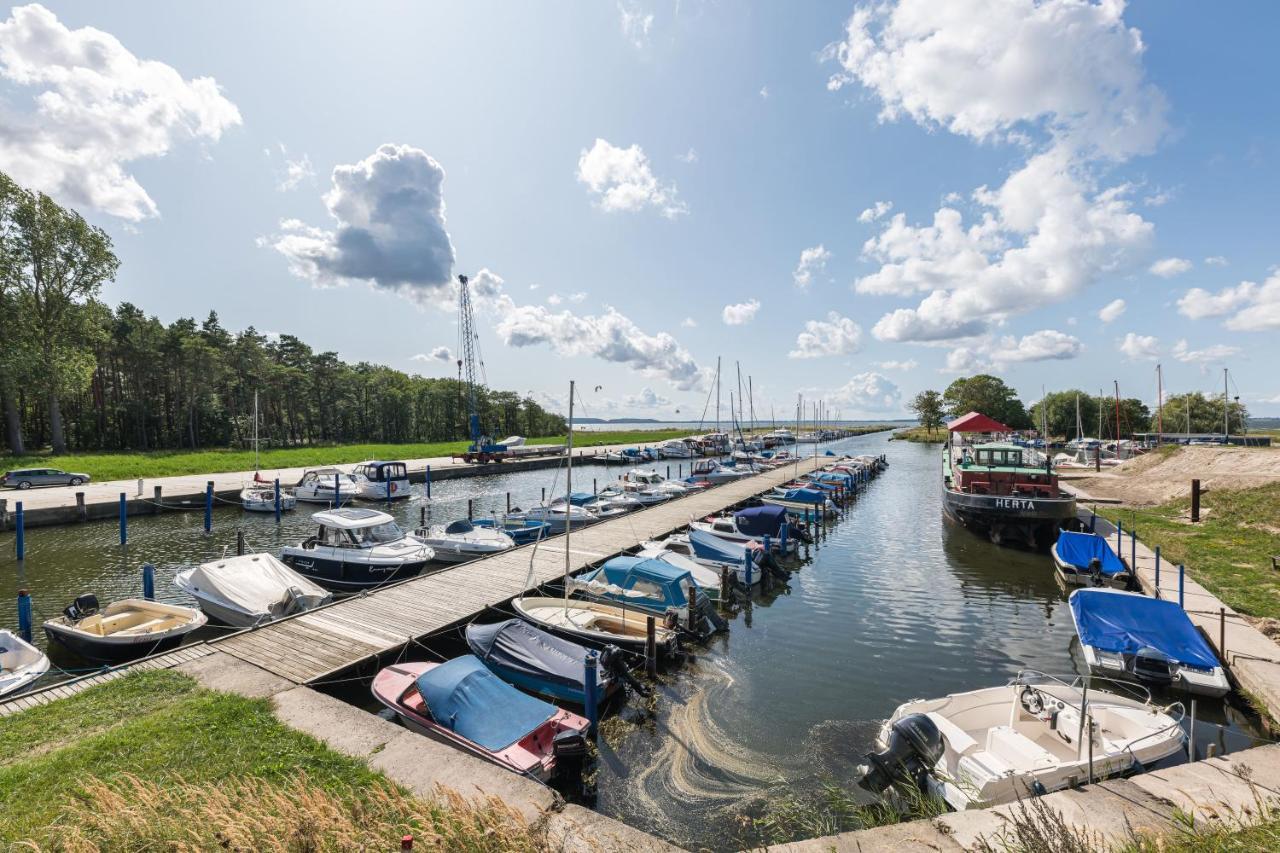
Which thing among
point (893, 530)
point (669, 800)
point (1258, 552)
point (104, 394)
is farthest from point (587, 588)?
point (104, 394)

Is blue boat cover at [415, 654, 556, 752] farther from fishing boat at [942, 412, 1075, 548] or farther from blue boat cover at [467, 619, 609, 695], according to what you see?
fishing boat at [942, 412, 1075, 548]

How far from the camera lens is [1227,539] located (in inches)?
863

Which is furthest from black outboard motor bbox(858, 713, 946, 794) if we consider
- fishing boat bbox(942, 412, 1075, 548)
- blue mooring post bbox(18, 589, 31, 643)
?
fishing boat bbox(942, 412, 1075, 548)

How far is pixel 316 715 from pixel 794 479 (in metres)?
38.6

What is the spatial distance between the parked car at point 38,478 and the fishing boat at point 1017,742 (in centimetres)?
5170

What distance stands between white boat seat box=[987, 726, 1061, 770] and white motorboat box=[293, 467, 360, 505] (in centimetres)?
3808

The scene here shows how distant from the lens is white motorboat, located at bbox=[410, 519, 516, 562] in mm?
21516

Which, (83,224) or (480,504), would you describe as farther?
(83,224)

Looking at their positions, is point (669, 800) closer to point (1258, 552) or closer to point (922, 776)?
point (922, 776)

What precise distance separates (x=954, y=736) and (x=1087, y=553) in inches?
624

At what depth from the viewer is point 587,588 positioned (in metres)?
16.3

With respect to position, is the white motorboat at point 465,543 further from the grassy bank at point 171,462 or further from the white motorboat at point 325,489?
the grassy bank at point 171,462

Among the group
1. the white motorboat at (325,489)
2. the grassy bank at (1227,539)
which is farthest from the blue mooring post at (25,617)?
the grassy bank at (1227,539)

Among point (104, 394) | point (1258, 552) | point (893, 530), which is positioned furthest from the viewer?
point (104, 394)
